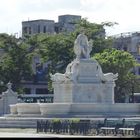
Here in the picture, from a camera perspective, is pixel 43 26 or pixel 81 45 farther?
pixel 43 26

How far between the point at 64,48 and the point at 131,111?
109ft

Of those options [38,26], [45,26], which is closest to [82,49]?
[38,26]

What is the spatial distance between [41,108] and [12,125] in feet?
12.1

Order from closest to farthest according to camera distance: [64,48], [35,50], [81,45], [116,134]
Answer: [116,134] < [81,45] < [64,48] < [35,50]

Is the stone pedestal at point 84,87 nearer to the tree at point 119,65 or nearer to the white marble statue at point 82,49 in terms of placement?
the white marble statue at point 82,49

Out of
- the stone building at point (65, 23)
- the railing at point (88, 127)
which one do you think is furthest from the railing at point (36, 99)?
the railing at point (88, 127)

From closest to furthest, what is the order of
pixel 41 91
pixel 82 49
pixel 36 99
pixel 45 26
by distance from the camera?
pixel 82 49 < pixel 36 99 < pixel 41 91 < pixel 45 26

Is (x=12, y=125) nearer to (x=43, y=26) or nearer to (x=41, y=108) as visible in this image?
(x=41, y=108)

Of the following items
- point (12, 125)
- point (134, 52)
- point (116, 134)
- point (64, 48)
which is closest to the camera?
point (116, 134)

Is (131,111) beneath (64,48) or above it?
beneath

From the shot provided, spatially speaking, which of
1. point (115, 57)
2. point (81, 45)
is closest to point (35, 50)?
point (115, 57)

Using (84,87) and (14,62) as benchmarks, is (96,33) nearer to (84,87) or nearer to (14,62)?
(14,62)

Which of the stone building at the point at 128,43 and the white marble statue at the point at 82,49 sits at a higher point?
the stone building at the point at 128,43

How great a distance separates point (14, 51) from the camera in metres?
91.2
